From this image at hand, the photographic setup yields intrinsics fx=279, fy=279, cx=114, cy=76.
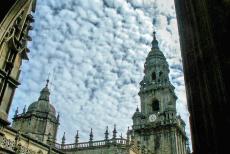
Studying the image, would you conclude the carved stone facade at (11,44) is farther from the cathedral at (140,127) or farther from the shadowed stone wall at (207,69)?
the cathedral at (140,127)

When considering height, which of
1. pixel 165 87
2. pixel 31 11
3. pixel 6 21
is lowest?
pixel 6 21

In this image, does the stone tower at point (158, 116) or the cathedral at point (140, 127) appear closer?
the cathedral at point (140, 127)

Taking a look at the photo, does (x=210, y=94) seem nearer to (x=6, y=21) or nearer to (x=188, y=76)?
(x=188, y=76)

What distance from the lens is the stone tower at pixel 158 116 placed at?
4781cm

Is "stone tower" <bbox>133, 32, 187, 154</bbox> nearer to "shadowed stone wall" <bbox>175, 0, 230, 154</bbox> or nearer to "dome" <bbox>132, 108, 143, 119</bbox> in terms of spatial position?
"dome" <bbox>132, 108, 143, 119</bbox>

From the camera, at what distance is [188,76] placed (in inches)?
128

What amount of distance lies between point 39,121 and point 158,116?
2103 cm

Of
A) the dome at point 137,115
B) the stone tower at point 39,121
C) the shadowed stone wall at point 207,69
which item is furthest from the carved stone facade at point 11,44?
the dome at point 137,115

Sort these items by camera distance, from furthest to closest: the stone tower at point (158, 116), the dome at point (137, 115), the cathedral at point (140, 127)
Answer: the dome at point (137, 115) → the stone tower at point (158, 116) → the cathedral at point (140, 127)

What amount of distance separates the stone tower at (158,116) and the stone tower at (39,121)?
14.7m

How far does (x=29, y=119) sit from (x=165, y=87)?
25393 millimetres

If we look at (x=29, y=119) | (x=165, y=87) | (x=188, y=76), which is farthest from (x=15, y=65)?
(x=165, y=87)

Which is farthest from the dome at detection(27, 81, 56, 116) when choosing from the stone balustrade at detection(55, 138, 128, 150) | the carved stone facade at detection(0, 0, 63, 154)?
the carved stone facade at detection(0, 0, 63, 154)

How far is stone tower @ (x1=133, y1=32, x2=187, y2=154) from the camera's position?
47.8 metres
